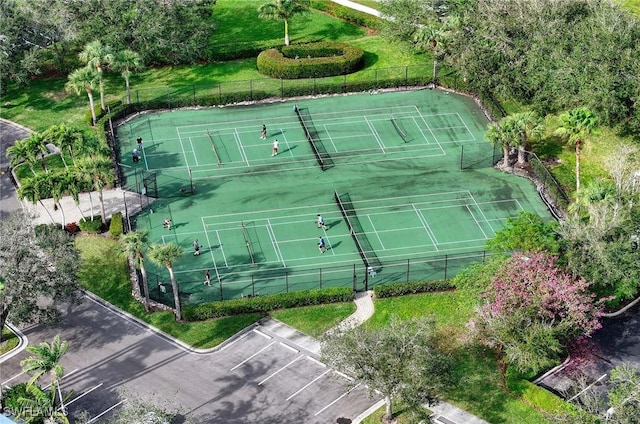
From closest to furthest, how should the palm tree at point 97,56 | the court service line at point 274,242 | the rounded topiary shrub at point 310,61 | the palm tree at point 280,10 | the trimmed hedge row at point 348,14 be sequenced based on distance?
the court service line at point 274,242 < the palm tree at point 97,56 < the rounded topiary shrub at point 310,61 < the palm tree at point 280,10 < the trimmed hedge row at point 348,14

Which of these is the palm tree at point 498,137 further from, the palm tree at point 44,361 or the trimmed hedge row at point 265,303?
the palm tree at point 44,361

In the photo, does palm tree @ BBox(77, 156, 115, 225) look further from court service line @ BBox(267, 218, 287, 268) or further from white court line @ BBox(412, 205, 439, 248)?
white court line @ BBox(412, 205, 439, 248)

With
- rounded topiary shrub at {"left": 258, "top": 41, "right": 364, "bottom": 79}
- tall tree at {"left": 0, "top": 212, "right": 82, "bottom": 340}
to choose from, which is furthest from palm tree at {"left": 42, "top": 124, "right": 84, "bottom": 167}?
rounded topiary shrub at {"left": 258, "top": 41, "right": 364, "bottom": 79}

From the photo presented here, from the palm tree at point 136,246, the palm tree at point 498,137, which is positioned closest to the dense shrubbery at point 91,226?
the palm tree at point 136,246

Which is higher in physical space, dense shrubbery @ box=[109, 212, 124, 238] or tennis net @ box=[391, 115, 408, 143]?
tennis net @ box=[391, 115, 408, 143]

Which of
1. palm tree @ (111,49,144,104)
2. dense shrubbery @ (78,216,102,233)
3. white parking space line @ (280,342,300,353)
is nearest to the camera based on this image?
white parking space line @ (280,342,300,353)
